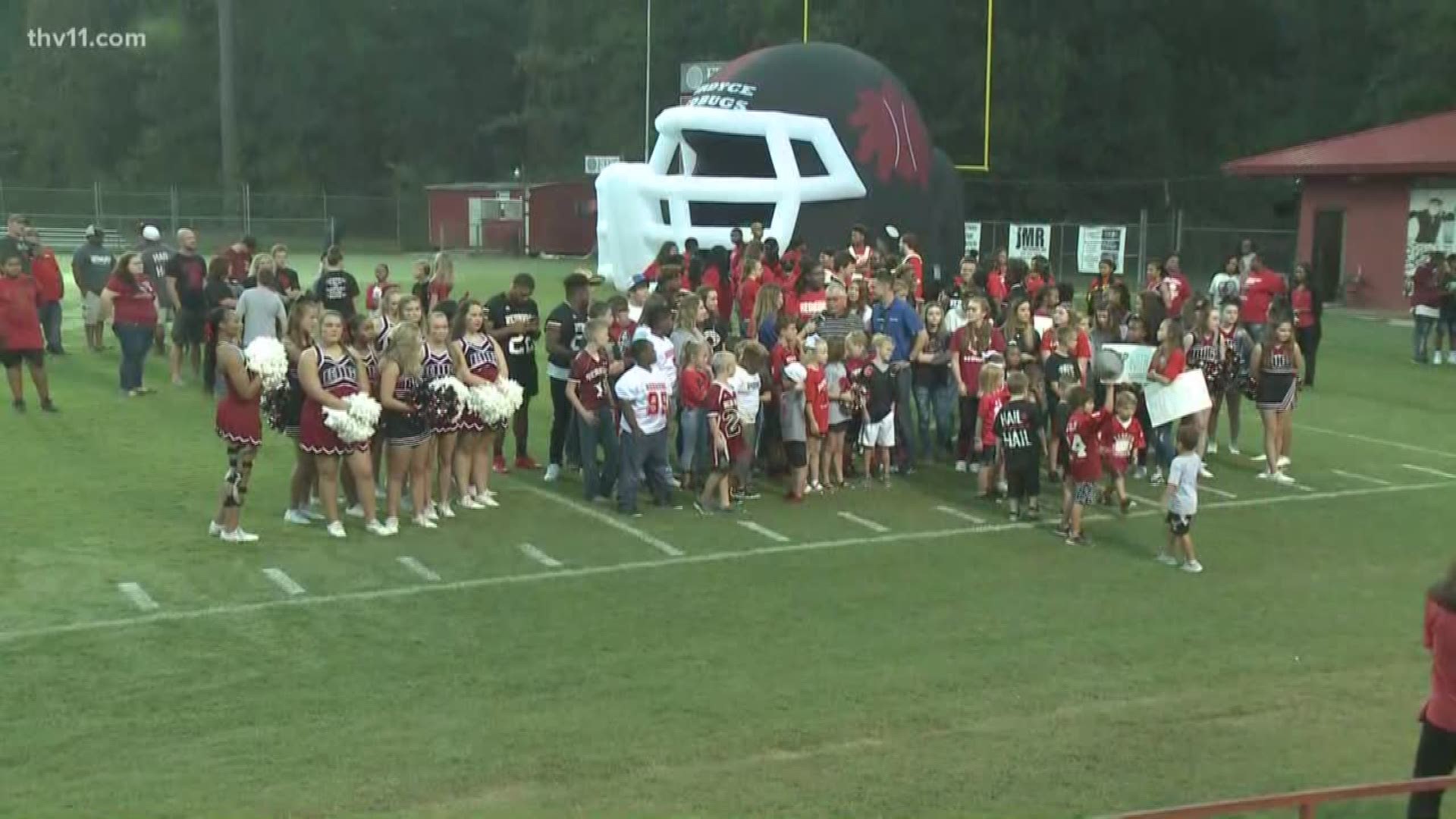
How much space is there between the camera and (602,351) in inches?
445

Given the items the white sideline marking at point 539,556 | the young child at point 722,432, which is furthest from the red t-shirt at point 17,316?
the young child at point 722,432

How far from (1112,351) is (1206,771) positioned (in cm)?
592

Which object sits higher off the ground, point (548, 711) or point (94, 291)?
point (94, 291)

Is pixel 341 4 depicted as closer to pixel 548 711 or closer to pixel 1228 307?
pixel 1228 307

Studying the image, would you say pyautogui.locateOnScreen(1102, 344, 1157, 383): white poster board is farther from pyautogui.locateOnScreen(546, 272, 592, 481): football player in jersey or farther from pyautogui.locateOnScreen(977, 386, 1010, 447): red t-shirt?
pyautogui.locateOnScreen(546, 272, 592, 481): football player in jersey

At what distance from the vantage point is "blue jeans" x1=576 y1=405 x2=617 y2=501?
11391 millimetres

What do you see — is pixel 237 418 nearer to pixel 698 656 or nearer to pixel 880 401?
pixel 698 656

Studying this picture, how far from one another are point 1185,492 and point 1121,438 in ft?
3.61

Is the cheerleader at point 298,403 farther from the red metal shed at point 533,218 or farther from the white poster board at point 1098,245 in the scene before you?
the red metal shed at point 533,218

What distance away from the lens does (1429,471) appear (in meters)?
13.4

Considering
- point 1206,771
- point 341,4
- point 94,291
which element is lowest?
point 1206,771

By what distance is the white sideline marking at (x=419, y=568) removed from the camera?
948cm

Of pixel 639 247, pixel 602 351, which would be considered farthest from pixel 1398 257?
pixel 602 351

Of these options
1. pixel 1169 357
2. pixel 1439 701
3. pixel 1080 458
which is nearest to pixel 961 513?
pixel 1080 458
